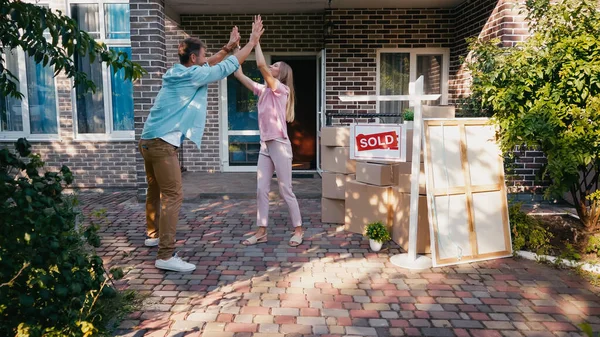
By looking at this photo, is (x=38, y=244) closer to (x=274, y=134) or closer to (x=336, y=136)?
(x=274, y=134)

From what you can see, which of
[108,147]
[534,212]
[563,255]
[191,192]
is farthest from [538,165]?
[108,147]

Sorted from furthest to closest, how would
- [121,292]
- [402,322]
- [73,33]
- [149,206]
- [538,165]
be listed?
1. [538,165]
2. [149,206]
3. [121,292]
4. [402,322]
5. [73,33]

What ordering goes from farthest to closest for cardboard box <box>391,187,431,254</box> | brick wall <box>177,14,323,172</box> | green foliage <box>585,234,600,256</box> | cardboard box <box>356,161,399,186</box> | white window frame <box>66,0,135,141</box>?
brick wall <box>177,14,323,172</box>, white window frame <box>66,0,135,141</box>, cardboard box <box>356,161,399,186</box>, cardboard box <box>391,187,431,254</box>, green foliage <box>585,234,600,256</box>

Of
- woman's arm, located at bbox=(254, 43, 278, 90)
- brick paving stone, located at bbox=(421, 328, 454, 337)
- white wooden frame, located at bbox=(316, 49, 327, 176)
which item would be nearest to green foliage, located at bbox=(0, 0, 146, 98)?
woman's arm, located at bbox=(254, 43, 278, 90)

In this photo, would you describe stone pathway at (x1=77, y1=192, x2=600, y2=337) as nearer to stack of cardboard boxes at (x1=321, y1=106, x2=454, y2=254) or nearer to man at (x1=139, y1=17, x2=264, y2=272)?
stack of cardboard boxes at (x1=321, y1=106, x2=454, y2=254)

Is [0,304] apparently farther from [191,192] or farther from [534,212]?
[534,212]

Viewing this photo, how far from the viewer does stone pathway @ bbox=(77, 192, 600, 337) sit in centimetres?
322

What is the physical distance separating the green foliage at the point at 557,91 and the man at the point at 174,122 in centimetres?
248

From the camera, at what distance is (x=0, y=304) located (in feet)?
8.36

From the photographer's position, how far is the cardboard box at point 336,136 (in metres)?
5.77

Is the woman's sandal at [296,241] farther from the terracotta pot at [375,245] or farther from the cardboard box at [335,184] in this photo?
the cardboard box at [335,184]

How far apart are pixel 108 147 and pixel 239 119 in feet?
8.51

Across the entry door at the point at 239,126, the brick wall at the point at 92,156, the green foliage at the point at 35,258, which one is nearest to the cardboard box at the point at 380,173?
the green foliage at the point at 35,258

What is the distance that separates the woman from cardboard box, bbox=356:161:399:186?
2.92 feet
